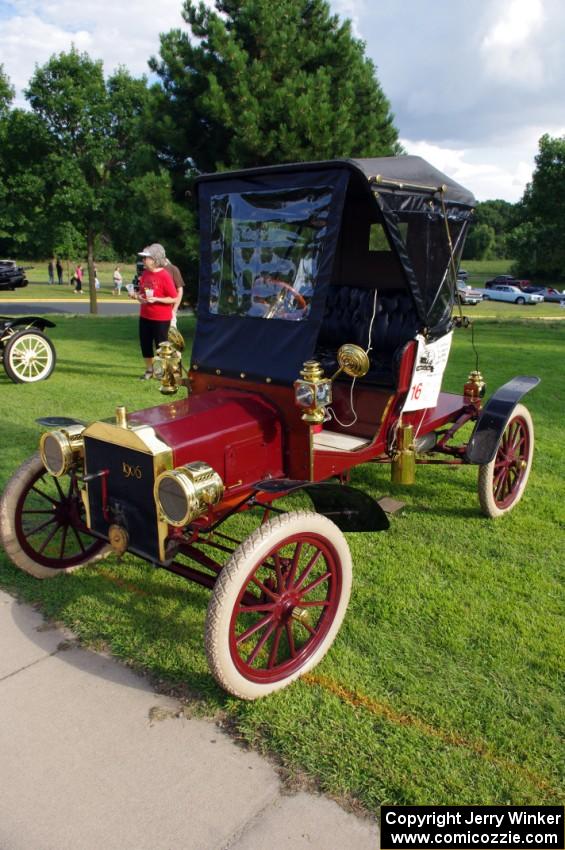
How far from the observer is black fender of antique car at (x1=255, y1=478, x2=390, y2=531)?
306 centimetres

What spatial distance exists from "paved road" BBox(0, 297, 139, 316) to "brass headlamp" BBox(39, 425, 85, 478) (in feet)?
61.4

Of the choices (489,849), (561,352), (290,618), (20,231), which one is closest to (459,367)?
(561,352)

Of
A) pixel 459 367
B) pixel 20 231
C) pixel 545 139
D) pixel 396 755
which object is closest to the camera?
pixel 396 755

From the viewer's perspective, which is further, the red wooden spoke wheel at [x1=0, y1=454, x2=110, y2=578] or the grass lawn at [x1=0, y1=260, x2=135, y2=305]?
the grass lawn at [x1=0, y1=260, x2=135, y2=305]

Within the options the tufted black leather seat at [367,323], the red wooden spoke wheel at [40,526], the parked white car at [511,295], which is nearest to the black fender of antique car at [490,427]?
the tufted black leather seat at [367,323]

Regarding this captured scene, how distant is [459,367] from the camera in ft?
33.3

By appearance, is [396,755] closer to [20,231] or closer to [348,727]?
[348,727]

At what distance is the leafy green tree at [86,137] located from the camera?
18594 mm

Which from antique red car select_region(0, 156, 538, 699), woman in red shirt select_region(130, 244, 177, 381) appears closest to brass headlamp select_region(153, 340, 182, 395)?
antique red car select_region(0, 156, 538, 699)

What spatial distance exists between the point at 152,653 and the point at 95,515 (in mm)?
702

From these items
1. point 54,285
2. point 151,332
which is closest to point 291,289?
point 151,332

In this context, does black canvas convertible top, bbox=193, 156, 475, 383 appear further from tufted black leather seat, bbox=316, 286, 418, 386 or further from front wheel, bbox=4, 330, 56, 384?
front wheel, bbox=4, 330, 56, 384

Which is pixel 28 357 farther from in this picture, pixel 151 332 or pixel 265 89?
pixel 265 89

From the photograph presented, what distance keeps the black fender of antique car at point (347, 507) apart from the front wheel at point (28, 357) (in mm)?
6269
